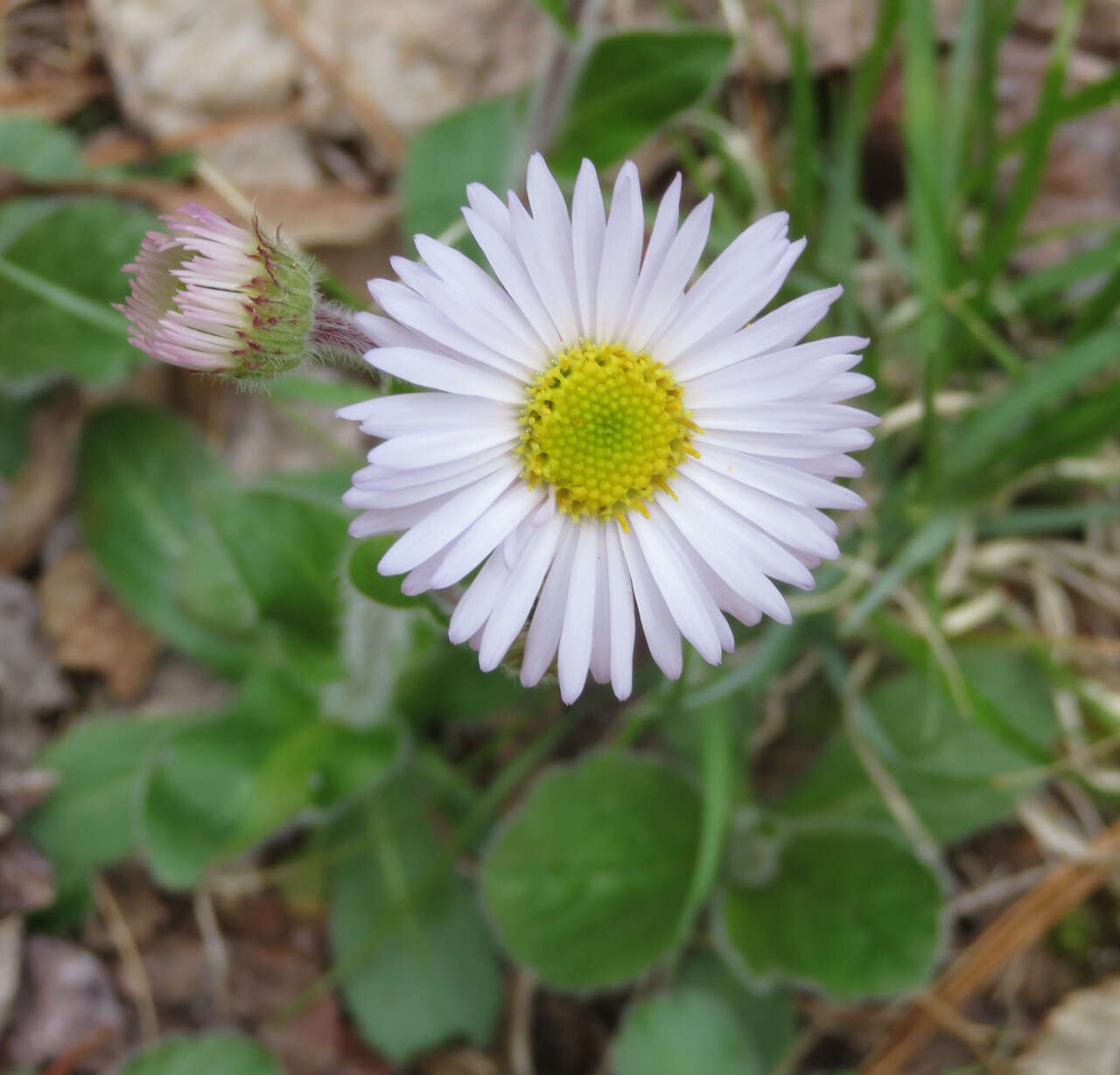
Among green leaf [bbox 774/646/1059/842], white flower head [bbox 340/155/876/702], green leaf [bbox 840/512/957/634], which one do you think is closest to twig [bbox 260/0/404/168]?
white flower head [bbox 340/155/876/702]

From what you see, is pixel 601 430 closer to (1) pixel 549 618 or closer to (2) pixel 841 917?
(1) pixel 549 618

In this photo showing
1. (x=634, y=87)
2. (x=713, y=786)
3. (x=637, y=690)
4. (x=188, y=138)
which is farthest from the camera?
(x=188, y=138)

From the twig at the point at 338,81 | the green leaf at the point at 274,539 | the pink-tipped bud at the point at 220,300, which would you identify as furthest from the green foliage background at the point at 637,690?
the pink-tipped bud at the point at 220,300

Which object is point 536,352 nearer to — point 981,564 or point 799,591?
point 799,591

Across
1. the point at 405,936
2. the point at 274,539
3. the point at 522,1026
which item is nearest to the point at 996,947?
the point at 522,1026

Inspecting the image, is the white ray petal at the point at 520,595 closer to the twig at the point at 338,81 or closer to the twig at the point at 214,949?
the twig at the point at 214,949

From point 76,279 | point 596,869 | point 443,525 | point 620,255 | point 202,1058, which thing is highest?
point 76,279

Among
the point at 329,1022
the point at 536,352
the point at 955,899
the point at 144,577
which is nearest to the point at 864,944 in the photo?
the point at 955,899
